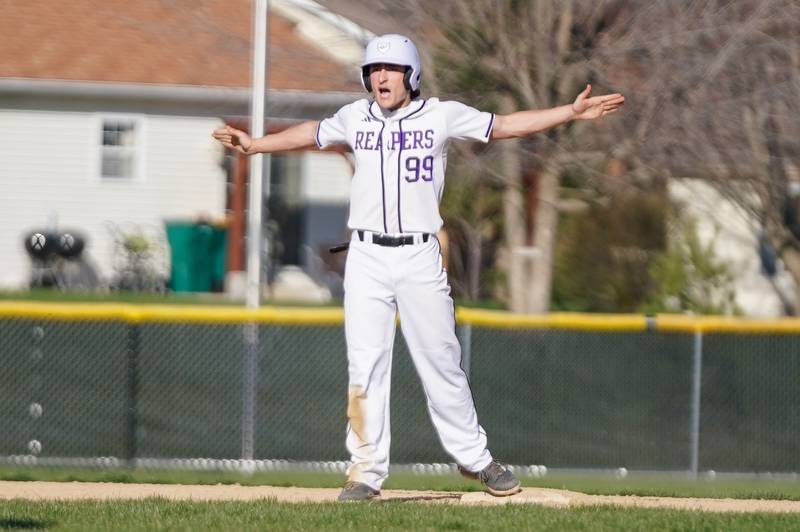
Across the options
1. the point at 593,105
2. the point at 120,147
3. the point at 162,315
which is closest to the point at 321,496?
the point at 593,105

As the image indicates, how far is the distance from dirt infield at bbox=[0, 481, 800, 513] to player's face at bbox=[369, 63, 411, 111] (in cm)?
198

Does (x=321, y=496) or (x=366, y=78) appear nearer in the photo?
(x=366, y=78)

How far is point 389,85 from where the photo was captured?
823 cm

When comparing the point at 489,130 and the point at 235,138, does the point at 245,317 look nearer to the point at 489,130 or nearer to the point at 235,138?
the point at 235,138

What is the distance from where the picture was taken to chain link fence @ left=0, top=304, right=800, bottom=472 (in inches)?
466

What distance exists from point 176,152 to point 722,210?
30.4 ft

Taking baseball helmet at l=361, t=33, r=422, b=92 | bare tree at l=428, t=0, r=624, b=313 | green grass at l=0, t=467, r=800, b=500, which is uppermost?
bare tree at l=428, t=0, r=624, b=313

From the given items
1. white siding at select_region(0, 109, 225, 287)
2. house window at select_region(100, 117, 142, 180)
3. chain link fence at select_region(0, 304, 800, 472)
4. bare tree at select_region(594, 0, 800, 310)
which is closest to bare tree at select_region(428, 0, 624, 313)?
bare tree at select_region(594, 0, 800, 310)

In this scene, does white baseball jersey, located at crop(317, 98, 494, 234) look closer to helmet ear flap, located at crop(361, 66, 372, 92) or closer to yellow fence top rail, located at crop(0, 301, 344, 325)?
helmet ear flap, located at crop(361, 66, 372, 92)

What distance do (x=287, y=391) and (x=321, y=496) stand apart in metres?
2.90

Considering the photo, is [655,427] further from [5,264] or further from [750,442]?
[5,264]

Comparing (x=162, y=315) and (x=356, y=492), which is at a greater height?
(x=162, y=315)

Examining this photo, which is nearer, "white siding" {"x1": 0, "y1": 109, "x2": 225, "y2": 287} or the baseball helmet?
the baseball helmet

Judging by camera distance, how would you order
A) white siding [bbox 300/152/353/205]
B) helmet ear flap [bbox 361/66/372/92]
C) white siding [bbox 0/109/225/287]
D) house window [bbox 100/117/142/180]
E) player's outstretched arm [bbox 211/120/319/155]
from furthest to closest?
white siding [bbox 300/152/353/205] → house window [bbox 100/117/142/180] → white siding [bbox 0/109/225/287] → player's outstretched arm [bbox 211/120/319/155] → helmet ear flap [bbox 361/66/372/92]
